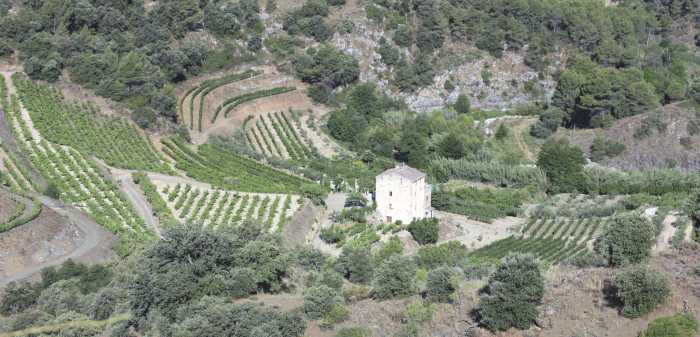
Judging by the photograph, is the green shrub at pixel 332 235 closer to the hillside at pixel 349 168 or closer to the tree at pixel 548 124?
the hillside at pixel 349 168

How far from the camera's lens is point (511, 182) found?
84375 millimetres

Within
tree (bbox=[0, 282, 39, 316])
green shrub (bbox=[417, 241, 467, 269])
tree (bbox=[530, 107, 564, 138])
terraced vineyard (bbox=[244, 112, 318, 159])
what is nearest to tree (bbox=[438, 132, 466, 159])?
terraced vineyard (bbox=[244, 112, 318, 159])

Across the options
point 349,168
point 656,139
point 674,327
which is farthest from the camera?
point 656,139

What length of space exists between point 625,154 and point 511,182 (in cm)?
1697

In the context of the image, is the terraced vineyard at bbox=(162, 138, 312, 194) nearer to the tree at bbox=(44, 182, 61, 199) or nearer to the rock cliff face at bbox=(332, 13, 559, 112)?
the tree at bbox=(44, 182, 61, 199)

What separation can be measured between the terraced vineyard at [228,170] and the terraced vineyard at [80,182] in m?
8.41

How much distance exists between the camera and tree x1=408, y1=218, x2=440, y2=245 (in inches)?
2721

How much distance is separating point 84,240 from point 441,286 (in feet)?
101

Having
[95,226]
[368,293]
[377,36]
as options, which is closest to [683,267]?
[368,293]

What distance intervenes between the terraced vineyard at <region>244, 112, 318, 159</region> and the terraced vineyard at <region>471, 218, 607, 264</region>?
89.3ft

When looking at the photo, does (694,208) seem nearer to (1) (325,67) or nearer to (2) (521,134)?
(2) (521,134)

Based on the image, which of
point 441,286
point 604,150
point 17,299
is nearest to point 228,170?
point 17,299

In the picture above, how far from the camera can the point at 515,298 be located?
123 ft

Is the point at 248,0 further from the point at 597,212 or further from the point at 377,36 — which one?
the point at 597,212
